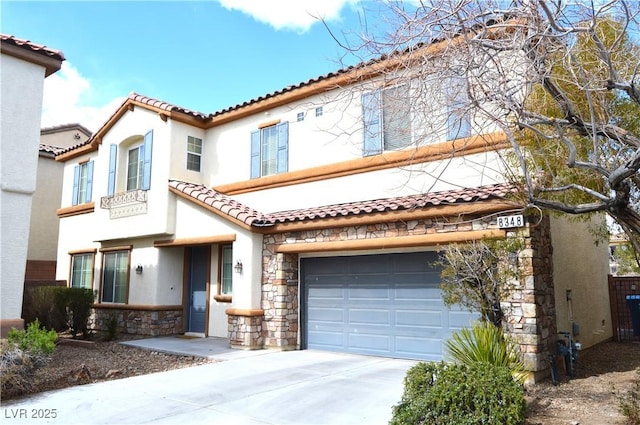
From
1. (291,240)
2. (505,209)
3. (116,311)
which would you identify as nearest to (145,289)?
(116,311)

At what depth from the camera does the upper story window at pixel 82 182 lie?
62.5 feet

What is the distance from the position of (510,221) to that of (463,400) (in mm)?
4135

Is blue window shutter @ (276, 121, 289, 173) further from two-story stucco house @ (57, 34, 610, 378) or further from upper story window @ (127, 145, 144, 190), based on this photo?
upper story window @ (127, 145, 144, 190)

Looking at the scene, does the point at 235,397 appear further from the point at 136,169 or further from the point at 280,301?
the point at 136,169

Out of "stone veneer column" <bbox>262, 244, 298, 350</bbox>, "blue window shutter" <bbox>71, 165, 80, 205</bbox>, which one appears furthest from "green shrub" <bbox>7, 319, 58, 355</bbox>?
"blue window shutter" <bbox>71, 165, 80, 205</bbox>

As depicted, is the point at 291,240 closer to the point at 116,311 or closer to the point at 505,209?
the point at 505,209

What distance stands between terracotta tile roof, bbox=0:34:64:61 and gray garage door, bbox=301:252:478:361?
24.6ft

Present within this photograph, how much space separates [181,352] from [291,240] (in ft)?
12.7

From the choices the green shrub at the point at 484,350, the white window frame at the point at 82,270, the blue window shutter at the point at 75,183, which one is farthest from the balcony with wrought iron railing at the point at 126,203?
the green shrub at the point at 484,350

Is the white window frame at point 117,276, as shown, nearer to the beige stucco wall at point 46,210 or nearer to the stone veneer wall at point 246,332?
the stone veneer wall at point 246,332

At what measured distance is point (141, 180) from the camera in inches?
640

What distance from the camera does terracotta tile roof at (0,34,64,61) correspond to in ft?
32.8

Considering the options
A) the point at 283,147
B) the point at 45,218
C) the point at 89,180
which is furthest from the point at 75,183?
the point at 283,147

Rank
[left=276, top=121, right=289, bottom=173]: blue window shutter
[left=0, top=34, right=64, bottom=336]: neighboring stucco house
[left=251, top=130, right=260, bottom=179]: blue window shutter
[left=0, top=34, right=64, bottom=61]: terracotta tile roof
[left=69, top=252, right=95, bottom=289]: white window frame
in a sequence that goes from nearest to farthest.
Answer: [left=0, top=34, right=64, bottom=336]: neighboring stucco house, [left=0, top=34, right=64, bottom=61]: terracotta tile roof, [left=276, top=121, right=289, bottom=173]: blue window shutter, [left=251, top=130, right=260, bottom=179]: blue window shutter, [left=69, top=252, right=95, bottom=289]: white window frame
